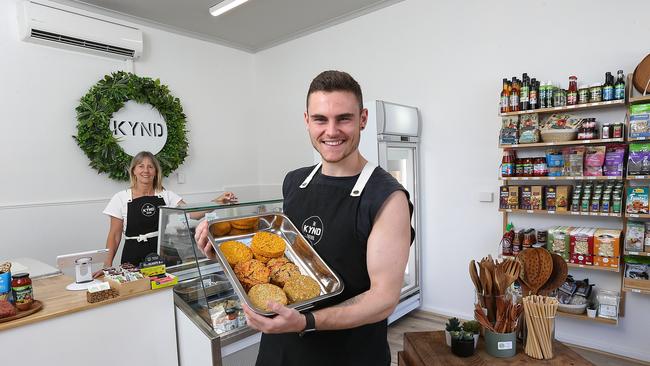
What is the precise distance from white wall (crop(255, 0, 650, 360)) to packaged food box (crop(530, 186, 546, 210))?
461 millimetres

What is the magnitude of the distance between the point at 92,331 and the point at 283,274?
134 cm

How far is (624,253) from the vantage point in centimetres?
262

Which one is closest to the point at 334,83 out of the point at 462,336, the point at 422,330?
the point at 462,336

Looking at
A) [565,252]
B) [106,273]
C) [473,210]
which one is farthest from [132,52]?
[565,252]

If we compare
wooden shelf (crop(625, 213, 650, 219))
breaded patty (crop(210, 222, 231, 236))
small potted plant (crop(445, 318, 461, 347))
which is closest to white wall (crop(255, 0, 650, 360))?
wooden shelf (crop(625, 213, 650, 219))

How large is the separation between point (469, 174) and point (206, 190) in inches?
135

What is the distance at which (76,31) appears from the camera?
373 cm

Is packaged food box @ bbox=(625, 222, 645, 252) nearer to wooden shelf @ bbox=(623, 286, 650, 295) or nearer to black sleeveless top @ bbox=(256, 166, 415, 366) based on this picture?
wooden shelf @ bbox=(623, 286, 650, 295)

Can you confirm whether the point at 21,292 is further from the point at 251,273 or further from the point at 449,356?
the point at 449,356

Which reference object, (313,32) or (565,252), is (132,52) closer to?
(313,32)

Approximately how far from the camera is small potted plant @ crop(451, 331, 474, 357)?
1.46 meters

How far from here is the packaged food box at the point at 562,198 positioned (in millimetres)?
2840

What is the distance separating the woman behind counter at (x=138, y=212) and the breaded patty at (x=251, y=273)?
2.19 m

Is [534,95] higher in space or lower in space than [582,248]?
higher
